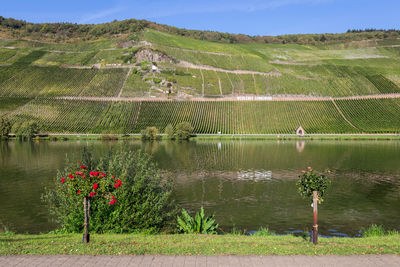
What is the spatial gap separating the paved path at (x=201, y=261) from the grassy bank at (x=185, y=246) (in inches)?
18.5

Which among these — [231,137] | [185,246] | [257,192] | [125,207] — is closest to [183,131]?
[231,137]

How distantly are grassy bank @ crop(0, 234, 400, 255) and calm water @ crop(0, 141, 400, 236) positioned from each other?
27.4 feet

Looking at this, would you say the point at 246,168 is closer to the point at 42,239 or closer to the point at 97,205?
the point at 97,205

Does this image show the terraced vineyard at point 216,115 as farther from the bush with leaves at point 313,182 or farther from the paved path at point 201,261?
the paved path at point 201,261

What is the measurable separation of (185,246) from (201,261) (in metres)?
1.90

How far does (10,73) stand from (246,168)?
6390 inches

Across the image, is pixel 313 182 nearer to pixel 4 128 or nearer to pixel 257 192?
pixel 257 192

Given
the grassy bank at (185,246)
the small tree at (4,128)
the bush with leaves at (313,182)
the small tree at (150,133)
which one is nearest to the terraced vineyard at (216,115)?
the small tree at (4,128)

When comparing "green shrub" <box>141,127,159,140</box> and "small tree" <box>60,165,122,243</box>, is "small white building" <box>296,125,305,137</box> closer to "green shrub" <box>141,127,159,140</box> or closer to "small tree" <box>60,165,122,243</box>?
"green shrub" <box>141,127,159,140</box>

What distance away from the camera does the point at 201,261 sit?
1370cm

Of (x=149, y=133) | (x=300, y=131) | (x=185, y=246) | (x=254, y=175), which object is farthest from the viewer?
(x=300, y=131)

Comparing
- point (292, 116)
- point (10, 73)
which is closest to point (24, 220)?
point (292, 116)

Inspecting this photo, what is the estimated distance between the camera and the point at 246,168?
5509cm

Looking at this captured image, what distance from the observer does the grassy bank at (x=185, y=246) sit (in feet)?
48.0
